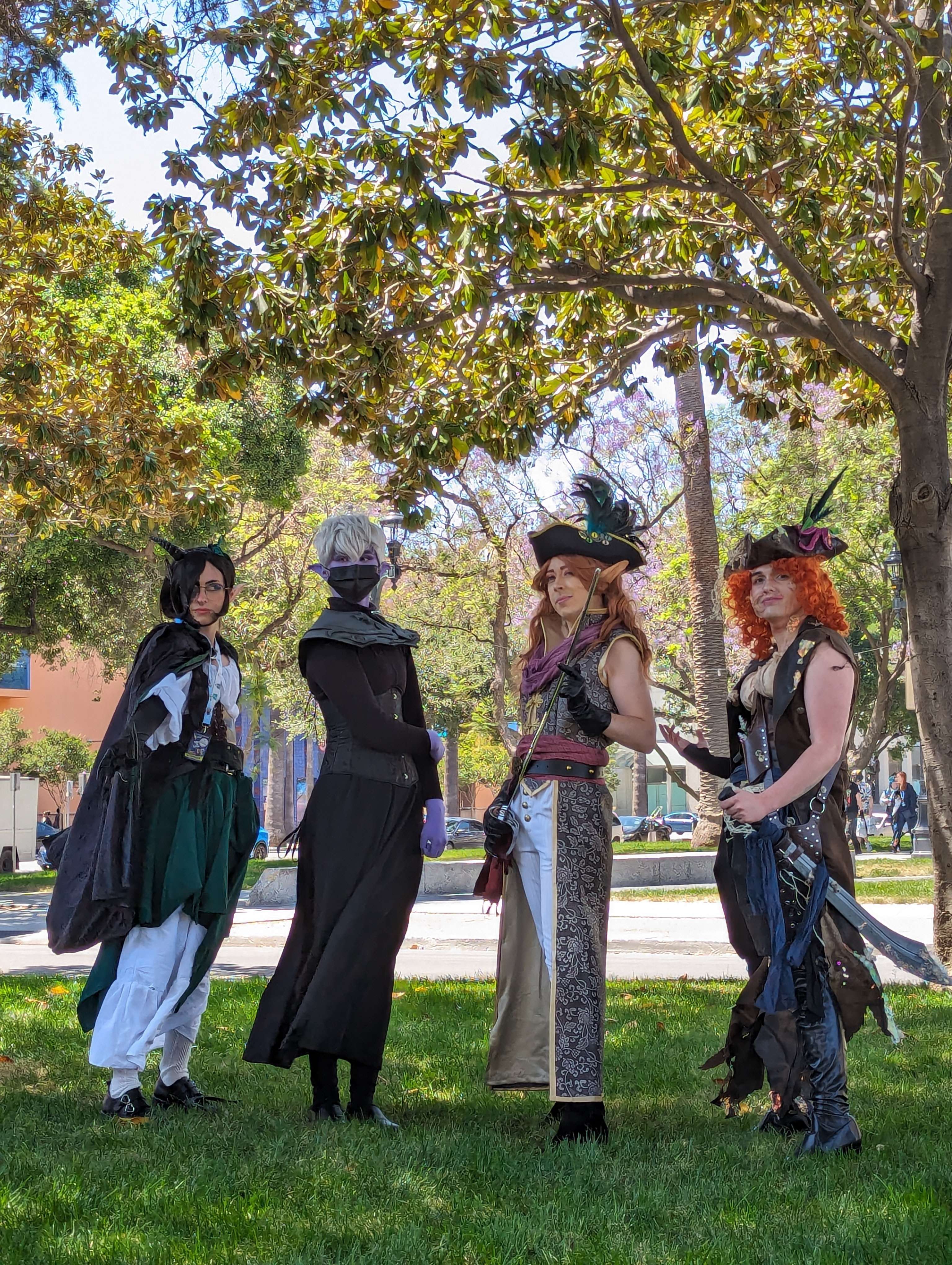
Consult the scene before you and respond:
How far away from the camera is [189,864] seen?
462 cm

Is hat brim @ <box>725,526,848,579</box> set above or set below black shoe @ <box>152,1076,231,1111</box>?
above

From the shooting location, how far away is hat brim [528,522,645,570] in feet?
15.1

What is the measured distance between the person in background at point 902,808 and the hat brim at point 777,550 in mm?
26944

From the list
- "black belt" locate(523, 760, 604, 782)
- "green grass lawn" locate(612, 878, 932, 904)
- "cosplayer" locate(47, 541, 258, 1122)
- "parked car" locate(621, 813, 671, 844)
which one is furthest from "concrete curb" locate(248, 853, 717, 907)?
"parked car" locate(621, 813, 671, 844)

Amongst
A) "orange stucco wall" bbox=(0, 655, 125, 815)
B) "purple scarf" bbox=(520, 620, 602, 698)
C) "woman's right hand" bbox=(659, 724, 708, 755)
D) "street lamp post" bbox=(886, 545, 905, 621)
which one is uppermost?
"street lamp post" bbox=(886, 545, 905, 621)

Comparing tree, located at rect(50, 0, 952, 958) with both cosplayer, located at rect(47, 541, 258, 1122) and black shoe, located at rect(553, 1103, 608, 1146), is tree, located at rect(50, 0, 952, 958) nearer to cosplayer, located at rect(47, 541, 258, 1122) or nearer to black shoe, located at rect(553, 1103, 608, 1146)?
cosplayer, located at rect(47, 541, 258, 1122)

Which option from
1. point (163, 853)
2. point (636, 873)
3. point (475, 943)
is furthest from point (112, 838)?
point (636, 873)

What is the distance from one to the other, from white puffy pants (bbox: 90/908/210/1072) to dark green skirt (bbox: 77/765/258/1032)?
1.6 inches

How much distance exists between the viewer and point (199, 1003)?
4.83m

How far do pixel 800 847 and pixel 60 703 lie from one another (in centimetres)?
5008

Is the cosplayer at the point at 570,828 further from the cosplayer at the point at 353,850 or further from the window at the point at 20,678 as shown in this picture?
the window at the point at 20,678

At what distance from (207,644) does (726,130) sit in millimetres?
5833

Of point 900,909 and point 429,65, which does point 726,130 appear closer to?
point 429,65

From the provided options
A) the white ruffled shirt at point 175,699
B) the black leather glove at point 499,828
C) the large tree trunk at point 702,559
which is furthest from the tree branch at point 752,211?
the large tree trunk at point 702,559
